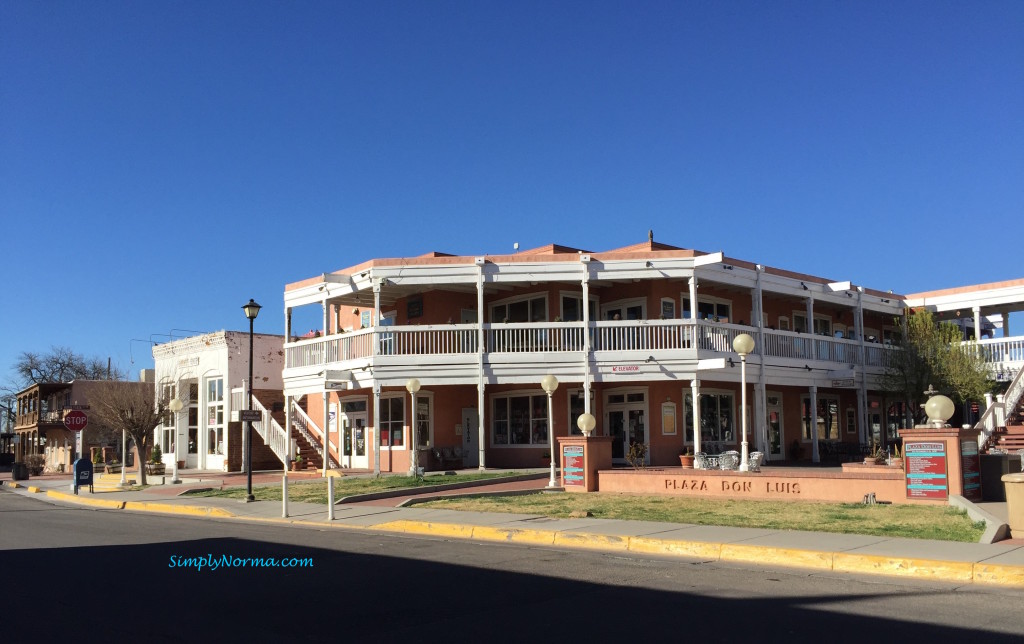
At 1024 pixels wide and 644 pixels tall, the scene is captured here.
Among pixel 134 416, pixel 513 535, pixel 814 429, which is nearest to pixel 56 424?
pixel 134 416

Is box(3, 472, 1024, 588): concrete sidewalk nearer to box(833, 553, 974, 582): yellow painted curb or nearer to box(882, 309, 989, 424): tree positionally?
box(833, 553, 974, 582): yellow painted curb

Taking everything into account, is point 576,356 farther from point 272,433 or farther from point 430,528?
point 272,433

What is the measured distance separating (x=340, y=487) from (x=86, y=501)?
828 cm

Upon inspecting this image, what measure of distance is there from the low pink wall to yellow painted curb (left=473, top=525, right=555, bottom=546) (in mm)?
6148

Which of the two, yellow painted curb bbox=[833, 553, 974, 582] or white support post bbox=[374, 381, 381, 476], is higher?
white support post bbox=[374, 381, 381, 476]

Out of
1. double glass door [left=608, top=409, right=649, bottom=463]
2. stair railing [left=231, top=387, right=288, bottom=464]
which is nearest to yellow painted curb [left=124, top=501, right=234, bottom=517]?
stair railing [left=231, top=387, right=288, bottom=464]

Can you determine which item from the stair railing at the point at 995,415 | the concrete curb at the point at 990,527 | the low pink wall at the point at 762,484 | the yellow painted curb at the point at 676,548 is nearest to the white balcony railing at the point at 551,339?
the stair railing at the point at 995,415

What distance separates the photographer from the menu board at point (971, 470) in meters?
15.4

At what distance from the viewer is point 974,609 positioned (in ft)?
26.3

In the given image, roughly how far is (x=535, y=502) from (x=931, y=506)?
768 cm

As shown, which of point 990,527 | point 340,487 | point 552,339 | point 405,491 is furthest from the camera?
point 552,339

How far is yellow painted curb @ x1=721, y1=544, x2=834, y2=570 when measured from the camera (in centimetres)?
1062

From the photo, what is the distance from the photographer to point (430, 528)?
15.4 metres

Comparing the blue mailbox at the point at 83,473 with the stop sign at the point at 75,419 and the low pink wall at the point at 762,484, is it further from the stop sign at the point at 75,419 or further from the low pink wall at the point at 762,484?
the low pink wall at the point at 762,484
